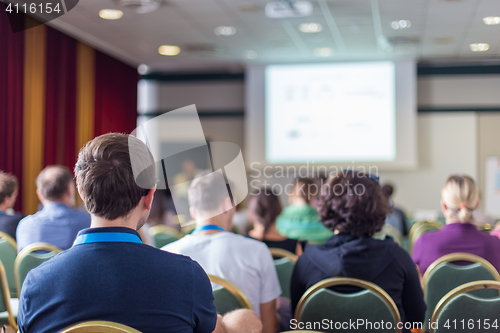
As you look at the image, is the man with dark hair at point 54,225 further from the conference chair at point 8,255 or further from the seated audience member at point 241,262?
the seated audience member at point 241,262

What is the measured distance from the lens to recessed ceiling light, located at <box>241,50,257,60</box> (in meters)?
7.74

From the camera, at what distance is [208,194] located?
2271mm

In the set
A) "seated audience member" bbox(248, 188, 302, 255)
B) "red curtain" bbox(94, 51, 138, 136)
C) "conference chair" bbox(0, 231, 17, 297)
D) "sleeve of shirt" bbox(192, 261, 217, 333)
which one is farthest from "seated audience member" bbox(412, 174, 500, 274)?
"red curtain" bbox(94, 51, 138, 136)

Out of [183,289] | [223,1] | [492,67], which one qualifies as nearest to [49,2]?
[223,1]

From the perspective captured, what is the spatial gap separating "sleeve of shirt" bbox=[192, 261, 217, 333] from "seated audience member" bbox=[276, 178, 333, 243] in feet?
8.72

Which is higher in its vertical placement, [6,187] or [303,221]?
[6,187]

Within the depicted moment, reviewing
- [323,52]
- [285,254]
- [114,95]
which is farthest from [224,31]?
[285,254]

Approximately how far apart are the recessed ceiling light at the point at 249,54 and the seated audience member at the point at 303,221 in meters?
4.21

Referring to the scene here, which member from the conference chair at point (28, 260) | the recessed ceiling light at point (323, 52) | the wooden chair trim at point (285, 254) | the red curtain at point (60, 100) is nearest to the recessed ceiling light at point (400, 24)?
the recessed ceiling light at point (323, 52)

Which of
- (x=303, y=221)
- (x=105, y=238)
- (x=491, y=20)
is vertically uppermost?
(x=491, y=20)

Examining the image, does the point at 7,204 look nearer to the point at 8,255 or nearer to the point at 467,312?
the point at 8,255

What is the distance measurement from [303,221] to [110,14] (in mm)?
3686

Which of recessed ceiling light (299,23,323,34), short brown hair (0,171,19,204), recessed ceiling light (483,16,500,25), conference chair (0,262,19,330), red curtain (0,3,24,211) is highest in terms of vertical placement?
recessed ceiling light (299,23,323,34)

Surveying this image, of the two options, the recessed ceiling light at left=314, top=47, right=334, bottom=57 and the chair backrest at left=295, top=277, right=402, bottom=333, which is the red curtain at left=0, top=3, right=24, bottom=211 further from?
the chair backrest at left=295, top=277, right=402, bottom=333
